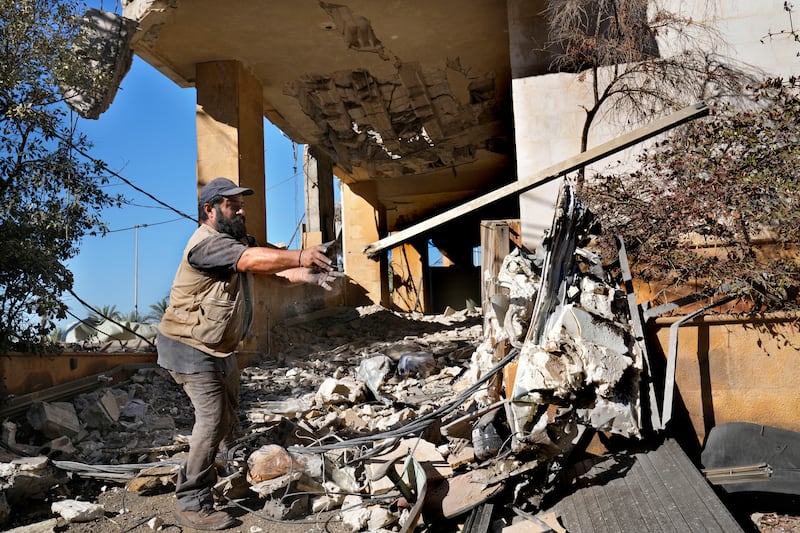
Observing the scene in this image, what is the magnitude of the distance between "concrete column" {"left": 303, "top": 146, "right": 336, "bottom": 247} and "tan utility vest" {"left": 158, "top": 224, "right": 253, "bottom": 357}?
28.6 ft

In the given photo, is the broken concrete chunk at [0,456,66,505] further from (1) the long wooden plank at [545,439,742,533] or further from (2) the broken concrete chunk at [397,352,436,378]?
(2) the broken concrete chunk at [397,352,436,378]

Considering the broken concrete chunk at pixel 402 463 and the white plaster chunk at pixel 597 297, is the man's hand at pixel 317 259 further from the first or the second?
the white plaster chunk at pixel 597 297

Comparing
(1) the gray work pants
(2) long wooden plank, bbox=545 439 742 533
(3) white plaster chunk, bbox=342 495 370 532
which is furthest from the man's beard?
(2) long wooden plank, bbox=545 439 742 533

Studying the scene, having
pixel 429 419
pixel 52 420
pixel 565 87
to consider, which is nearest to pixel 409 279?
pixel 565 87

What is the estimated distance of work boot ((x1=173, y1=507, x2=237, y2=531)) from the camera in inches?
133

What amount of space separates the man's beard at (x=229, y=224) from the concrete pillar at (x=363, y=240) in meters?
9.67

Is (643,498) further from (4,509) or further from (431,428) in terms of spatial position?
(4,509)

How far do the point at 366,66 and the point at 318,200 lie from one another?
4.31 metres

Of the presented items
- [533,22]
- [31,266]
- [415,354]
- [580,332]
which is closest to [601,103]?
[533,22]

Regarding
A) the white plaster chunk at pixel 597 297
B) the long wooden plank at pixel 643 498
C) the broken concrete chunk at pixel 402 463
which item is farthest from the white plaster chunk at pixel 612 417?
the broken concrete chunk at pixel 402 463

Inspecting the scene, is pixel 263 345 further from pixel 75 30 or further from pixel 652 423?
pixel 652 423

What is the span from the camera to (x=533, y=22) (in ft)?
23.4

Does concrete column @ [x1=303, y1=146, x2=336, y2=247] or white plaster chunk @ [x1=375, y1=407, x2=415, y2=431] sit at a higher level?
concrete column @ [x1=303, y1=146, x2=336, y2=247]

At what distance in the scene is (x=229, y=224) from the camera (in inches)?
138
